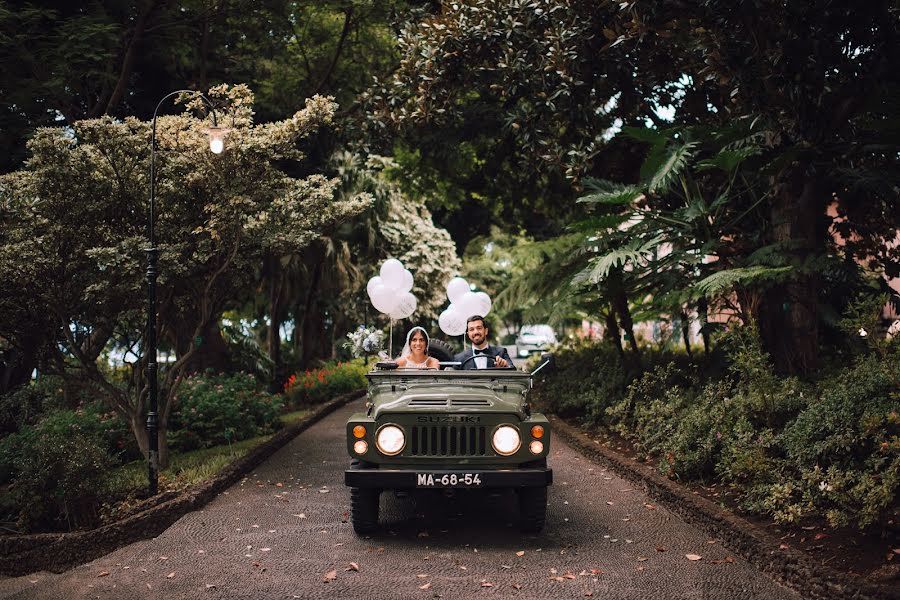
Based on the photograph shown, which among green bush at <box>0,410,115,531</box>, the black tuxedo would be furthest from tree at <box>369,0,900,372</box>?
green bush at <box>0,410,115,531</box>

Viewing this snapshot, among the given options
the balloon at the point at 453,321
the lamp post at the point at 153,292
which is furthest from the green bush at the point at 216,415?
the balloon at the point at 453,321

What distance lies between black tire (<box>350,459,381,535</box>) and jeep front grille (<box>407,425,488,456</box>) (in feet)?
2.13

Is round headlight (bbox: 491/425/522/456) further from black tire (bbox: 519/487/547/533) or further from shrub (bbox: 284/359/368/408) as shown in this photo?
shrub (bbox: 284/359/368/408)

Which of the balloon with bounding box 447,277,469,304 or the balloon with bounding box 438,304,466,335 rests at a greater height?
the balloon with bounding box 447,277,469,304

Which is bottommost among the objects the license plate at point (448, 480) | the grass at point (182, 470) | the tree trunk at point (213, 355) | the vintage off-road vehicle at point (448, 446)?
the grass at point (182, 470)

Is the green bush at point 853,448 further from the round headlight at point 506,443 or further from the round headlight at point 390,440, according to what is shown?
the round headlight at point 390,440

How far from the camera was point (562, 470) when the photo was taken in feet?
33.9

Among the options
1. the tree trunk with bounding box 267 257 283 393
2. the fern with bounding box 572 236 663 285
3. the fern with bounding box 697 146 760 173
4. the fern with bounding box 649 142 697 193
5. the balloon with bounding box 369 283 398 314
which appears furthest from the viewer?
the tree trunk with bounding box 267 257 283 393

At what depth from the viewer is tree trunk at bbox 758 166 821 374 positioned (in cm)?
1023

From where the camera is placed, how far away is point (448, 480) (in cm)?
644

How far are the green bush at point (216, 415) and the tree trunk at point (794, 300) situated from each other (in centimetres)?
833

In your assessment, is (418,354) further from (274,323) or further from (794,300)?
(274,323)

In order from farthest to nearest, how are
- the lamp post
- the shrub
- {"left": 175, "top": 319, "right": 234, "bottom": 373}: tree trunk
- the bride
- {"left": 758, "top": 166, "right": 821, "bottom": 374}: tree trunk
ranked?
the shrub, {"left": 175, "top": 319, "right": 234, "bottom": 373}: tree trunk, {"left": 758, "top": 166, "right": 821, "bottom": 374}: tree trunk, the lamp post, the bride

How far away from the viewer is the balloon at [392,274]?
10.8m
